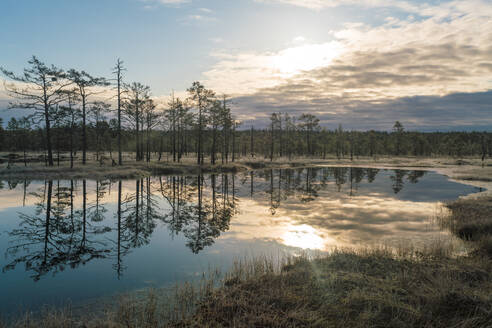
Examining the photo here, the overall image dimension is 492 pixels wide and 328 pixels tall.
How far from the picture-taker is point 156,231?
59.0ft

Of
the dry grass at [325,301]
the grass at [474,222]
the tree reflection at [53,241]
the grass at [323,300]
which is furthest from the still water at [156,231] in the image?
the dry grass at [325,301]

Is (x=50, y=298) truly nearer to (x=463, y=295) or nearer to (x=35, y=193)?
(x=463, y=295)

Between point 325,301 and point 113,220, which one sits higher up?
point 325,301

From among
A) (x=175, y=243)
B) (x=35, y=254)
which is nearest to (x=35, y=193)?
(x=35, y=254)

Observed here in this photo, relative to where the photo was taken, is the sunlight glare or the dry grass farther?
the sunlight glare

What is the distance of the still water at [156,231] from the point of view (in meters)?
10.9

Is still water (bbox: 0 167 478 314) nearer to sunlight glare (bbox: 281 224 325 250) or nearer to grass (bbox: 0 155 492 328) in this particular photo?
sunlight glare (bbox: 281 224 325 250)

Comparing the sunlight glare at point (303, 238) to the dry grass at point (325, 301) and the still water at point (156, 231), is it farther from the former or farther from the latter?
the dry grass at point (325, 301)

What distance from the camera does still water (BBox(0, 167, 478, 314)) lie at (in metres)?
10.9

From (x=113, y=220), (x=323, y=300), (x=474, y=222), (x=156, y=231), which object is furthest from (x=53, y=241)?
(x=474, y=222)

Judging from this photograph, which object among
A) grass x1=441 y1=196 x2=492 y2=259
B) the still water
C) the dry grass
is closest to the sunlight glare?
the still water

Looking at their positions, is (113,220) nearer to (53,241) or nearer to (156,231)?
(156,231)

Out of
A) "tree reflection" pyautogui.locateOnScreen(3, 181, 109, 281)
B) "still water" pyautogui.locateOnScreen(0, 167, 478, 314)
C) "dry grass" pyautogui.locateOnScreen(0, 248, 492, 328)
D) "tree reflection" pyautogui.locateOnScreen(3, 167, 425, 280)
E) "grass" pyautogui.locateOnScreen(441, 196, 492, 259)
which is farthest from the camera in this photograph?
"tree reflection" pyautogui.locateOnScreen(3, 167, 425, 280)

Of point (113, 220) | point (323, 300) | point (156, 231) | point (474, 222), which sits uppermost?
point (474, 222)
